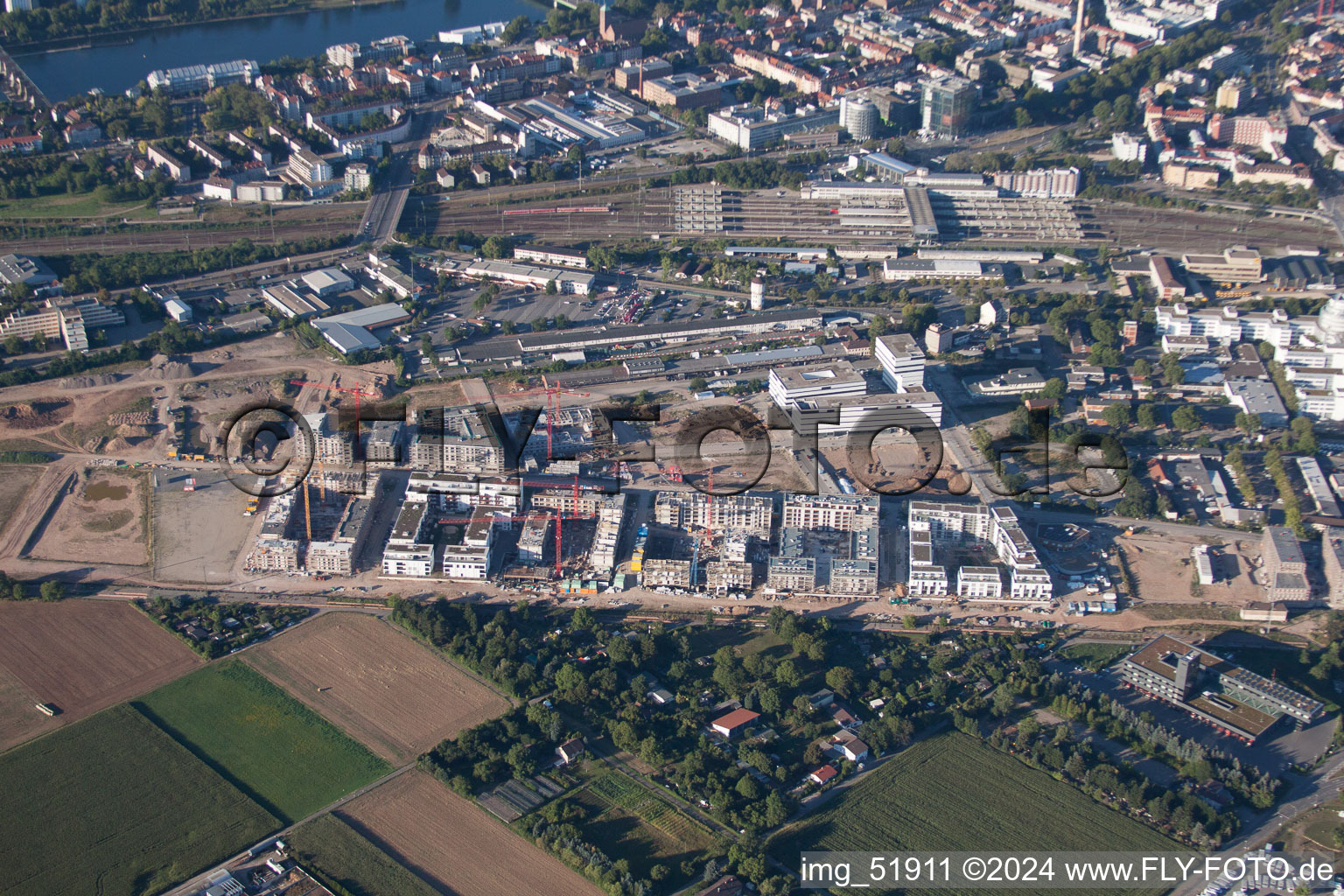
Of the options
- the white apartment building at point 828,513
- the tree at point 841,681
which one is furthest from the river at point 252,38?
the tree at point 841,681

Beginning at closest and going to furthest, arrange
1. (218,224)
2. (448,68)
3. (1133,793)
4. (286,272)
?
(1133,793)
(286,272)
(218,224)
(448,68)

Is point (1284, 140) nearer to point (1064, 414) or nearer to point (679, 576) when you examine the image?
point (1064, 414)

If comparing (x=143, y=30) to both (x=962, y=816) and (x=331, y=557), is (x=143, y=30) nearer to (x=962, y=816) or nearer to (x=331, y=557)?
(x=331, y=557)

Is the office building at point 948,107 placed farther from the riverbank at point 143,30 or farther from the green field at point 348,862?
the green field at point 348,862

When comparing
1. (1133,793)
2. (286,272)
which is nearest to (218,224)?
(286,272)

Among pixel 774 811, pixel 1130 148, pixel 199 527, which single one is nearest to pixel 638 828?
pixel 774 811

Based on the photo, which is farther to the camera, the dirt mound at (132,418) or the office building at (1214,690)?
the dirt mound at (132,418)

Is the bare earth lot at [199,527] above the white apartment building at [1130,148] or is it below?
below

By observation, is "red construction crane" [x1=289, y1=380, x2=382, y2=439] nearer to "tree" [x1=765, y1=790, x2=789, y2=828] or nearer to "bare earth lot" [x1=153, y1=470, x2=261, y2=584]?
"bare earth lot" [x1=153, y1=470, x2=261, y2=584]

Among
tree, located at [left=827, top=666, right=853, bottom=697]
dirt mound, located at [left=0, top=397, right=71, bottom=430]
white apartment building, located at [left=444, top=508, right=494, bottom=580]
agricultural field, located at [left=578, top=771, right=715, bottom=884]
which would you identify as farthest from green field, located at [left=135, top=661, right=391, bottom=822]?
dirt mound, located at [left=0, top=397, right=71, bottom=430]
